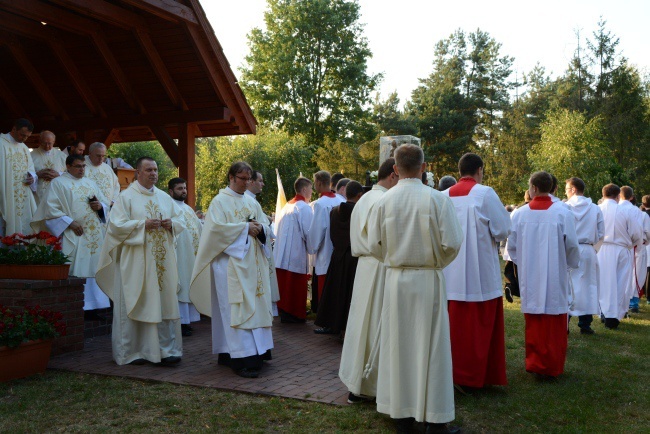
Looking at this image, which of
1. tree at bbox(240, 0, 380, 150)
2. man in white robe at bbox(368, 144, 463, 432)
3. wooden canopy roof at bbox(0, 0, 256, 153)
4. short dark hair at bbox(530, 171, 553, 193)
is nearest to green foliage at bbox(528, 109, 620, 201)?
tree at bbox(240, 0, 380, 150)

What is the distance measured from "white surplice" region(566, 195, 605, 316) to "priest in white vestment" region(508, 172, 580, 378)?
2.49 metres

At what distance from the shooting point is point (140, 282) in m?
7.09

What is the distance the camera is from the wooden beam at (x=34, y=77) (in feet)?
39.4

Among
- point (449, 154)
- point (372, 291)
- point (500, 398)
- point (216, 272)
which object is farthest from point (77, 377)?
point (449, 154)

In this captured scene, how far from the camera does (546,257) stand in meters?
6.80

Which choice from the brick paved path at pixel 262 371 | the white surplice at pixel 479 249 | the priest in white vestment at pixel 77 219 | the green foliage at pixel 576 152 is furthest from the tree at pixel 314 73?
the white surplice at pixel 479 249

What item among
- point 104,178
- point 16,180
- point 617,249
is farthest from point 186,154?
point 617,249

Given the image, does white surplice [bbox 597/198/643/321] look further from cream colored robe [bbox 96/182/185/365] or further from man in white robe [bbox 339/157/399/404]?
cream colored robe [bbox 96/182/185/365]

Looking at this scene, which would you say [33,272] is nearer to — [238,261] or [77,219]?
[77,219]

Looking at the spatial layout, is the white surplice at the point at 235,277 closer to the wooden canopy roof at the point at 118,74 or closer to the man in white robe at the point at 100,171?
the man in white robe at the point at 100,171

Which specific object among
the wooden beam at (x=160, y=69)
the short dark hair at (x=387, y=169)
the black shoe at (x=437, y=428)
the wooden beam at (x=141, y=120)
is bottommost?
the black shoe at (x=437, y=428)

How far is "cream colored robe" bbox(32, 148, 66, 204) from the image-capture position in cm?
961

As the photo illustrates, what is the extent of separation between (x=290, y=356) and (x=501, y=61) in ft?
159

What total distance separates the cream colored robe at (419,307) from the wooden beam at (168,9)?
6.00 m
